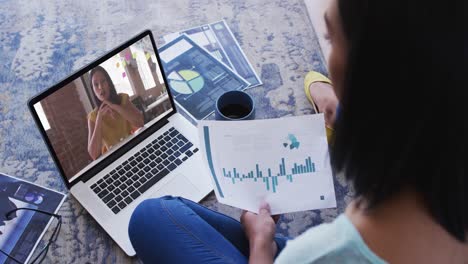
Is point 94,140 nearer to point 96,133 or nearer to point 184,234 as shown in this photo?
point 96,133

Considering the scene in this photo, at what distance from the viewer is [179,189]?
3.22 ft

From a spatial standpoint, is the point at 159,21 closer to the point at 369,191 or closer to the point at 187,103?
the point at 187,103

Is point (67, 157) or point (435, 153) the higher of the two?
point (435, 153)

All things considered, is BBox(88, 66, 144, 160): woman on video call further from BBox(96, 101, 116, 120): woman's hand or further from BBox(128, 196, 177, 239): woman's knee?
BBox(128, 196, 177, 239): woman's knee

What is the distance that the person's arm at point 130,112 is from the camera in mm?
975

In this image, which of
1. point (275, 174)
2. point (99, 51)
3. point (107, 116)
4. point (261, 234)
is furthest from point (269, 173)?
point (99, 51)

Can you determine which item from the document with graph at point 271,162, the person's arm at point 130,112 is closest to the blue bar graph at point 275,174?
the document with graph at point 271,162

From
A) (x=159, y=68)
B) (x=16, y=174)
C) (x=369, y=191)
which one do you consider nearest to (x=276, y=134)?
(x=159, y=68)

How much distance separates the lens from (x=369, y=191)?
20.8 inches

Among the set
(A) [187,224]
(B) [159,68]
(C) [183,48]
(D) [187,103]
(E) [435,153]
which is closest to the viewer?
(E) [435,153]

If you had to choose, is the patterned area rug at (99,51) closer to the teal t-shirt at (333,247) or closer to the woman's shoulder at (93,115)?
the woman's shoulder at (93,115)

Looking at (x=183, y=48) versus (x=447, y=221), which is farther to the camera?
(x=183, y=48)

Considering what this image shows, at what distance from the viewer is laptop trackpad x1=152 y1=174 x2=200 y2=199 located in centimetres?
97

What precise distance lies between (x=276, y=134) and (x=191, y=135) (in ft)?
0.71
